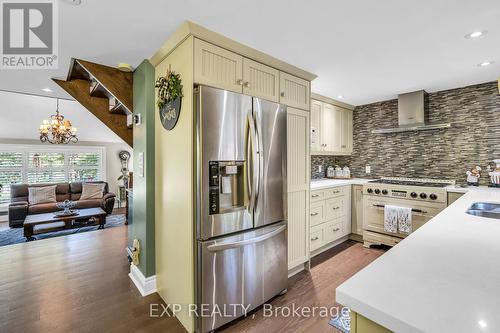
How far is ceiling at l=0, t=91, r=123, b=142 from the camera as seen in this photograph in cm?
493

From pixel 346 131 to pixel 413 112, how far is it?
3.37ft

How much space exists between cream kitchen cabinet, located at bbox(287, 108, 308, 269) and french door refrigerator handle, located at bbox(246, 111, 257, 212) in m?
0.67

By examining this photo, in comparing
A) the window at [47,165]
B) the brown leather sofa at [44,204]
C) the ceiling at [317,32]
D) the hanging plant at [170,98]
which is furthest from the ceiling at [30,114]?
the hanging plant at [170,98]

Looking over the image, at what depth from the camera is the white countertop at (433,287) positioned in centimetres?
55

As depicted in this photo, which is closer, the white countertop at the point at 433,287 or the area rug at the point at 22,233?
the white countertop at the point at 433,287

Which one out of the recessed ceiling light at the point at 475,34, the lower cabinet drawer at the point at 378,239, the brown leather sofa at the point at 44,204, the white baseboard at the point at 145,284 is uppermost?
the recessed ceiling light at the point at 475,34

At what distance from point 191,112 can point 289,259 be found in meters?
1.84

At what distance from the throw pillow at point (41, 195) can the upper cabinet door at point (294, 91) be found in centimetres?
641

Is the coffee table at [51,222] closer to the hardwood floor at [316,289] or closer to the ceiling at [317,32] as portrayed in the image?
the ceiling at [317,32]

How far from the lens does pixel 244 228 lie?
1885mm

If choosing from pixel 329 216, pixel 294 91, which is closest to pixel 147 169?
pixel 294 91

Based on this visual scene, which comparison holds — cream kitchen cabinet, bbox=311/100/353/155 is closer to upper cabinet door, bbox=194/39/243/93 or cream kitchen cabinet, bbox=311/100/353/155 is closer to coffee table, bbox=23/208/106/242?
upper cabinet door, bbox=194/39/243/93

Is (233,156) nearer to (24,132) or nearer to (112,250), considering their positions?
(112,250)

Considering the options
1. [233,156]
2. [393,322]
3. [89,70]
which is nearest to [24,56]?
[89,70]
